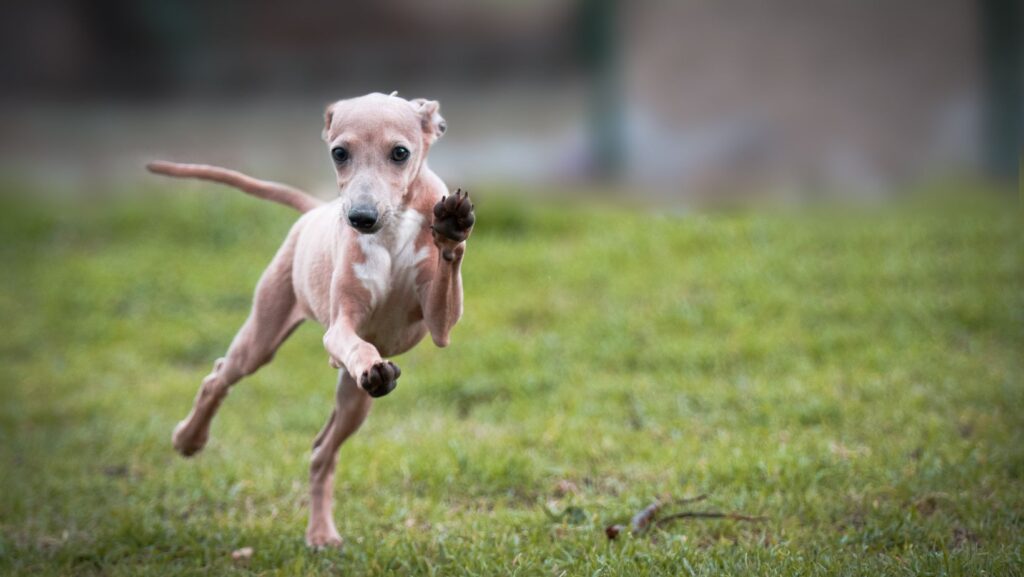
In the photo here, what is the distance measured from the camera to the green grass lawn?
515cm

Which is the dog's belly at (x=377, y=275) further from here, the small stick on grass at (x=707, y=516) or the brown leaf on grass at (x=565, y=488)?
the brown leaf on grass at (x=565, y=488)

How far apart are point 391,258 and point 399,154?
407mm

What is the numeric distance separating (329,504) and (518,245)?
542cm

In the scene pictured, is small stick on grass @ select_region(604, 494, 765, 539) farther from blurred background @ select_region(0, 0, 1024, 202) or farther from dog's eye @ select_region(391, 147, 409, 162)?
blurred background @ select_region(0, 0, 1024, 202)

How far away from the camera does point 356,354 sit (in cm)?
380

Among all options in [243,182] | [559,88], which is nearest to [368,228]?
[243,182]

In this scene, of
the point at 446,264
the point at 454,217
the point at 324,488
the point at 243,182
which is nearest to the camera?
the point at 454,217

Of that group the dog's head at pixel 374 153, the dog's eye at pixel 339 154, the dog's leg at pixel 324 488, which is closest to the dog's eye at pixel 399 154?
the dog's head at pixel 374 153

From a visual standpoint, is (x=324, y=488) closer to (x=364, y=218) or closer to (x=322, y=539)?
(x=322, y=539)

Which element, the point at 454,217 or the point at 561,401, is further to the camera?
the point at 561,401

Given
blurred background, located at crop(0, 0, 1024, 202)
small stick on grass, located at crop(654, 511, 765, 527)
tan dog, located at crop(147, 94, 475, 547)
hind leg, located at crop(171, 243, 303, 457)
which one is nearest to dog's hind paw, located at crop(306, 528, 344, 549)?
tan dog, located at crop(147, 94, 475, 547)

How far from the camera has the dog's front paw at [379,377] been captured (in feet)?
11.9

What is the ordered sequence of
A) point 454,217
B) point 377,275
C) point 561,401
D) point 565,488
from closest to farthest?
point 454,217 → point 377,275 → point 565,488 → point 561,401

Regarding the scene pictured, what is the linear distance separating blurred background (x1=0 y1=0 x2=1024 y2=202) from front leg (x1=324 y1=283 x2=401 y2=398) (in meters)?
7.72
